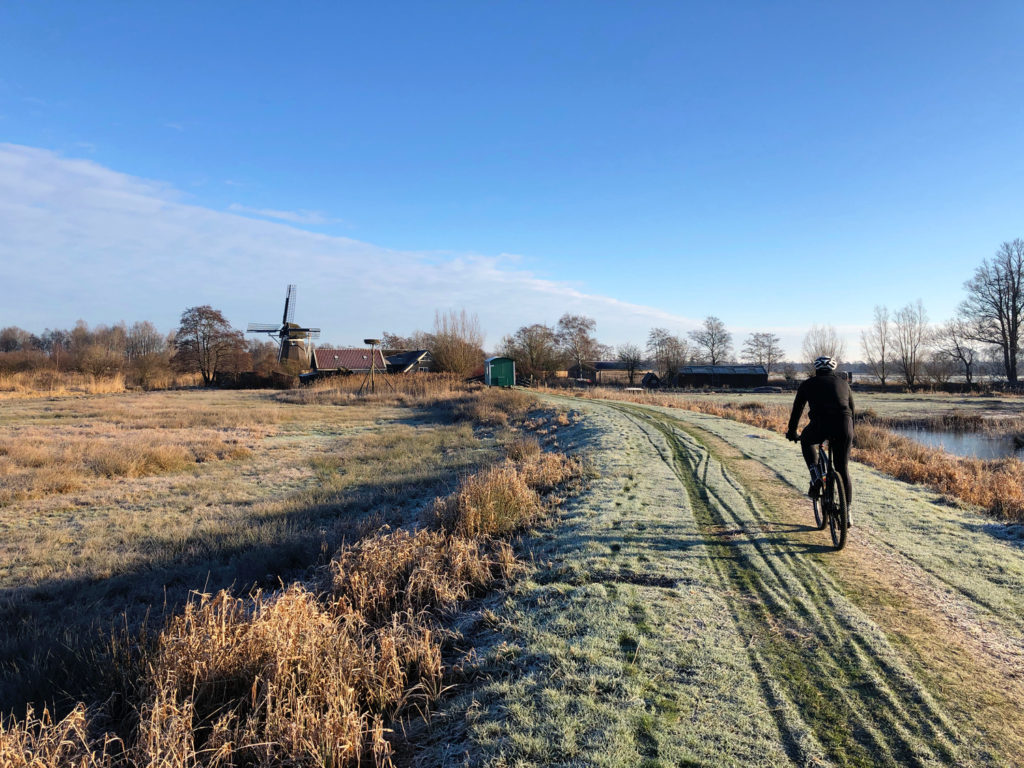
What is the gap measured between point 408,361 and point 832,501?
206ft

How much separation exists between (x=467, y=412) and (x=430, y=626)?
23128 mm

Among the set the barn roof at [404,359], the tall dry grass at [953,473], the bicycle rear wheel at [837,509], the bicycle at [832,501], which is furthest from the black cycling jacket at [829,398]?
the barn roof at [404,359]

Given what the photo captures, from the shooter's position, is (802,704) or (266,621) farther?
(266,621)

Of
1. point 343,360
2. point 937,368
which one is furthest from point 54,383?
point 937,368

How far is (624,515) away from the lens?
283 inches

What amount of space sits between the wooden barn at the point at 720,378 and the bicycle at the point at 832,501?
246 ft

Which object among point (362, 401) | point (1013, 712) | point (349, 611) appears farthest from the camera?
point (362, 401)

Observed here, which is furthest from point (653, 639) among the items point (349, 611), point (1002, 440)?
point (1002, 440)

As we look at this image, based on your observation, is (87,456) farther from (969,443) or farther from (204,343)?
(204,343)

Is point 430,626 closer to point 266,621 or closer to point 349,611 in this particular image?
point 349,611

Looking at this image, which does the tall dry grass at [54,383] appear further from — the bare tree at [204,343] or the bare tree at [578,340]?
the bare tree at [578,340]

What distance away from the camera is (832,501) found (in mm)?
5906

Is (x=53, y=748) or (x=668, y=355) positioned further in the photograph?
(x=668, y=355)

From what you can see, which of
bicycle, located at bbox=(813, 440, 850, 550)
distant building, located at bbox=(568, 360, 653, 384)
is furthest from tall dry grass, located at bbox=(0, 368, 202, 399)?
distant building, located at bbox=(568, 360, 653, 384)
